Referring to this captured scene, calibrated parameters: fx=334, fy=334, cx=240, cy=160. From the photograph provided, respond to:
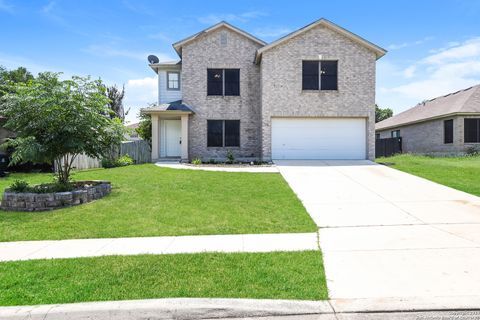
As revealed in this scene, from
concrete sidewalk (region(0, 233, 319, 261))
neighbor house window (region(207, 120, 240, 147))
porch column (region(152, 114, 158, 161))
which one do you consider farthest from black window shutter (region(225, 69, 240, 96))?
concrete sidewalk (region(0, 233, 319, 261))

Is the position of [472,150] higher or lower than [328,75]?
lower

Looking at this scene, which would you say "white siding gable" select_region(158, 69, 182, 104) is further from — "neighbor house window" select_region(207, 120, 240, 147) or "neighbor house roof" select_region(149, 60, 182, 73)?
"neighbor house window" select_region(207, 120, 240, 147)

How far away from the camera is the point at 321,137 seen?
1862cm

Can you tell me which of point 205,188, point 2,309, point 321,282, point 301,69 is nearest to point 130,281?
point 2,309

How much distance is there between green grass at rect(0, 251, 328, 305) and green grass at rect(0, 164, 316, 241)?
1.49 metres

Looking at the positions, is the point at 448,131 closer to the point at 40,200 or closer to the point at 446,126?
the point at 446,126

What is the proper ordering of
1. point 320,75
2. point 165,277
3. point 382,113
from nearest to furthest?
point 165,277
point 320,75
point 382,113

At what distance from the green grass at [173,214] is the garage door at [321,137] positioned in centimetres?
732

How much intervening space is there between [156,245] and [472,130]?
23.2m

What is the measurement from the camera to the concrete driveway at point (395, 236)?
4.11m

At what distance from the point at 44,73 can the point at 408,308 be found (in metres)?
10.7

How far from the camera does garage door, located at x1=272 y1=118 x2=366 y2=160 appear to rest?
61.1 ft

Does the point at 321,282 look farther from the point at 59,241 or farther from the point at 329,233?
the point at 59,241

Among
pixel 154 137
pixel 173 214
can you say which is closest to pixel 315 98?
pixel 154 137
